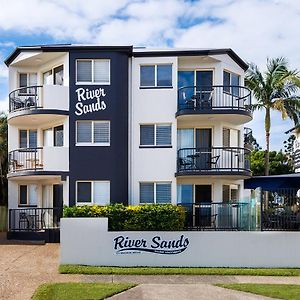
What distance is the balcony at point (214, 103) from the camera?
76.1 ft

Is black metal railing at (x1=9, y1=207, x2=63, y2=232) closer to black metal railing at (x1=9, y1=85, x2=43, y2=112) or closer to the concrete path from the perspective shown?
black metal railing at (x1=9, y1=85, x2=43, y2=112)

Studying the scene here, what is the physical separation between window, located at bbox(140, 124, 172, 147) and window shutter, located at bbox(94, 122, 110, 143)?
172 centimetres

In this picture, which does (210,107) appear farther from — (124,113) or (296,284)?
(296,284)

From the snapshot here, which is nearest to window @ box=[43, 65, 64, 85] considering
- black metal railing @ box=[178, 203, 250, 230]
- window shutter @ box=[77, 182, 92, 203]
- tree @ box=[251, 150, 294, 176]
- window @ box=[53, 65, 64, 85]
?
window @ box=[53, 65, 64, 85]

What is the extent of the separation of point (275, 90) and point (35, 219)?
1662cm

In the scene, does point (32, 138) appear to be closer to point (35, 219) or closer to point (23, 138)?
point (23, 138)

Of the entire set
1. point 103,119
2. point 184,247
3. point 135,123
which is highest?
point 103,119

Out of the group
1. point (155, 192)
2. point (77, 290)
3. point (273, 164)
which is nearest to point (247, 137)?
point (155, 192)

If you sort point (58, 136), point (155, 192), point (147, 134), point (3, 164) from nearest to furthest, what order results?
point (155, 192)
point (147, 134)
point (58, 136)
point (3, 164)

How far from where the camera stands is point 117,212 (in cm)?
1953

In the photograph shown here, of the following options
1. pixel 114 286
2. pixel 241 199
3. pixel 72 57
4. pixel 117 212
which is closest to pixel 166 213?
pixel 117 212

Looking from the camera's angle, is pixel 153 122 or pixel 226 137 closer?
pixel 153 122

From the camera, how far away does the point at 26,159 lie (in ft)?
82.0

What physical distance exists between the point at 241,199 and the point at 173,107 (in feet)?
21.3
